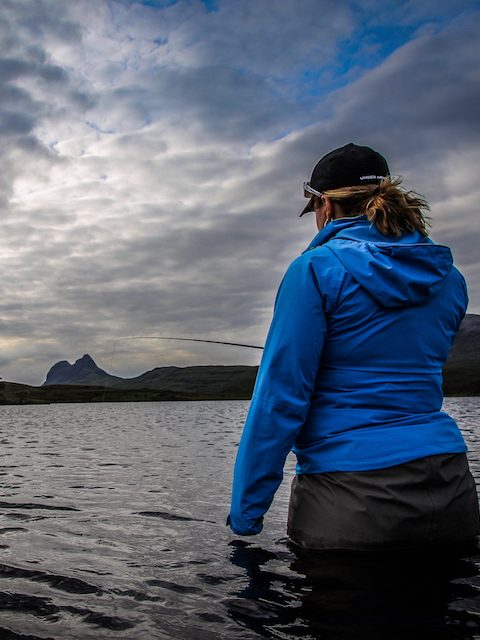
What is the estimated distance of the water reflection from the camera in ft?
12.3

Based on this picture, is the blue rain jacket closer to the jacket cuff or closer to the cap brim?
the jacket cuff

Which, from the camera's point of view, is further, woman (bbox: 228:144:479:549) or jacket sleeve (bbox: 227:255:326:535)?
jacket sleeve (bbox: 227:255:326:535)

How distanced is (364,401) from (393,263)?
991mm

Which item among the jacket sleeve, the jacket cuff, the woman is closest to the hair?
the woman

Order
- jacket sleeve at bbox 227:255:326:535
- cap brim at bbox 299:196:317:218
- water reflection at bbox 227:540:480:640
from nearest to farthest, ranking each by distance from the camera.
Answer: water reflection at bbox 227:540:480:640, jacket sleeve at bbox 227:255:326:535, cap brim at bbox 299:196:317:218

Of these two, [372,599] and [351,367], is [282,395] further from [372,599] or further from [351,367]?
[372,599]

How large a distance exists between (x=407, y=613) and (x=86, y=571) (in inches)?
129

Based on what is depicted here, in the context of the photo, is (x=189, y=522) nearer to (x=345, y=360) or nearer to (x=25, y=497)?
(x=25, y=497)

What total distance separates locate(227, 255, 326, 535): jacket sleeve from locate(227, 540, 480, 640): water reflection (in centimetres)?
66

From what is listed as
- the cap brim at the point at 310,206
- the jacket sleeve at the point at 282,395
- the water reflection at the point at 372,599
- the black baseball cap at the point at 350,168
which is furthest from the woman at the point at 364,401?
the cap brim at the point at 310,206

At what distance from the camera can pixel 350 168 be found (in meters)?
4.46

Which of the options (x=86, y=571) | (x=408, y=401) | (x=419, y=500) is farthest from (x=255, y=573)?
(x=408, y=401)

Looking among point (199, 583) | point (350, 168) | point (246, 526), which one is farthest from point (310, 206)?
point (199, 583)

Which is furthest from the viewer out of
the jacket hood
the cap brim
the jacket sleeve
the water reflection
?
the cap brim
